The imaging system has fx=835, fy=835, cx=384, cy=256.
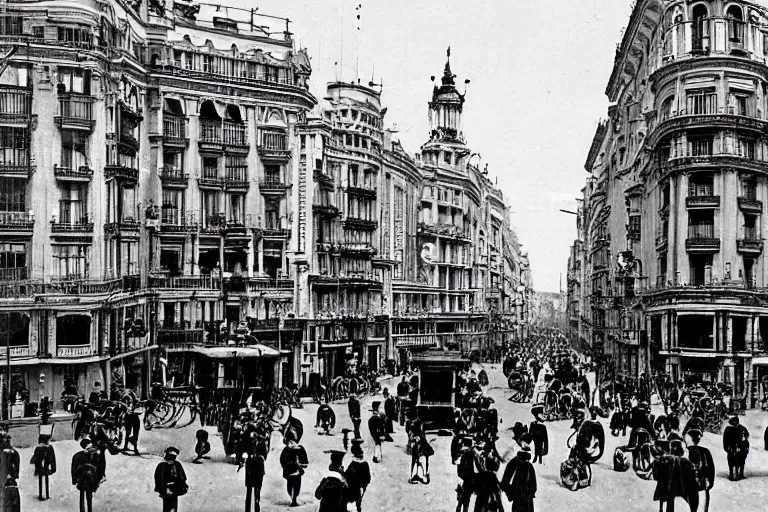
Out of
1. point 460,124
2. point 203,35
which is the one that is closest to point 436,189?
point 460,124

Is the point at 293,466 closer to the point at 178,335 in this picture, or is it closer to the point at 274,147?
the point at 178,335

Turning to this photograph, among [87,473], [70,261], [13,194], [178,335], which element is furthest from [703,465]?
[178,335]

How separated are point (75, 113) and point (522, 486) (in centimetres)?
2438

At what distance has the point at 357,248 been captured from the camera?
5928 cm

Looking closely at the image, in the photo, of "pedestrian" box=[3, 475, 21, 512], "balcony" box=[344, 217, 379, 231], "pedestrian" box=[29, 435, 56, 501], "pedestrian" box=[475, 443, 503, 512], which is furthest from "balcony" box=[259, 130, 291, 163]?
"pedestrian" box=[475, 443, 503, 512]

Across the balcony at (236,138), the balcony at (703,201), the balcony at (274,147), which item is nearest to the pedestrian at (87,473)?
the balcony at (236,138)

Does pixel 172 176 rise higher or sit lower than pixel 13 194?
higher

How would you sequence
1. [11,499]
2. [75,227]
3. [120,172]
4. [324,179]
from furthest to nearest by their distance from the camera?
[324,179], [120,172], [75,227], [11,499]

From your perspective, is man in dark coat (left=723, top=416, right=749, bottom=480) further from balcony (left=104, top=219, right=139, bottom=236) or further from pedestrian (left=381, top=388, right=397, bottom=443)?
balcony (left=104, top=219, right=139, bottom=236)

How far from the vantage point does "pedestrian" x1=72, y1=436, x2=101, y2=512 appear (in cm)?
1995

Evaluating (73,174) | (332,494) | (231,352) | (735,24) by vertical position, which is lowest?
(332,494)

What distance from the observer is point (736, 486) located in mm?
24781

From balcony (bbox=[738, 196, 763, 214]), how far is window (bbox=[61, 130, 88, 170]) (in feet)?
106

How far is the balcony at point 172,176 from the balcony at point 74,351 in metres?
12.3
